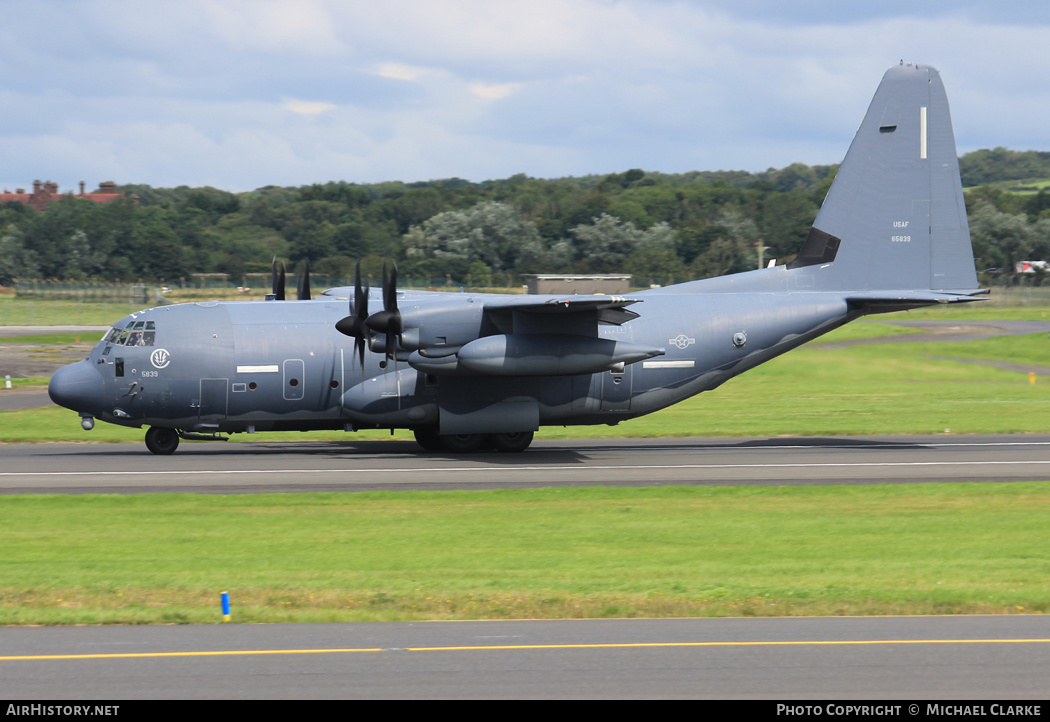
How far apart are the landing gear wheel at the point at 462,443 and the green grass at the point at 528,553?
21.9ft

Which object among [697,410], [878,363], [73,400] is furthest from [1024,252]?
[73,400]

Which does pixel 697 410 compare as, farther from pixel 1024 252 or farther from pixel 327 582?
pixel 1024 252

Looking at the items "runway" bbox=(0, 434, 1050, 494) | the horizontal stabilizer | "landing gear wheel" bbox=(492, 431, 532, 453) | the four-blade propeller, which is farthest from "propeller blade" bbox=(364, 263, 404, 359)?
the horizontal stabilizer

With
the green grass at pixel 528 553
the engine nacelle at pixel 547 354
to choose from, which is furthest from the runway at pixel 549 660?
the engine nacelle at pixel 547 354

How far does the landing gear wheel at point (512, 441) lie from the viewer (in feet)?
91.7

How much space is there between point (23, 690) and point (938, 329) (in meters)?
60.9

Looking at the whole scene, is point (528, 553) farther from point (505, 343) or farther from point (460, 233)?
point (460, 233)

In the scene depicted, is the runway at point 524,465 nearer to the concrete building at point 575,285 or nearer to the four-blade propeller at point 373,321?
the four-blade propeller at point 373,321

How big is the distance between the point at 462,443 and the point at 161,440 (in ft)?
26.1

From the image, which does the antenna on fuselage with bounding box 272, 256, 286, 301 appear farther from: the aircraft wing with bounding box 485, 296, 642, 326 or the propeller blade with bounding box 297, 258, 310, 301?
the aircraft wing with bounding box 485, 296, 642, 326

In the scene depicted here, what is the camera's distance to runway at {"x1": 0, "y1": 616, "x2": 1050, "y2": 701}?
8.70m

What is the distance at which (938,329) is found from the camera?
6203cm

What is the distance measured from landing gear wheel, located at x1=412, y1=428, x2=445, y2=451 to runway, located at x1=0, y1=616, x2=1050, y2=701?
1694cm

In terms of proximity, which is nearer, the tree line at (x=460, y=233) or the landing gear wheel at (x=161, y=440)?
the landing gear wheel at (x=161, y=440)
